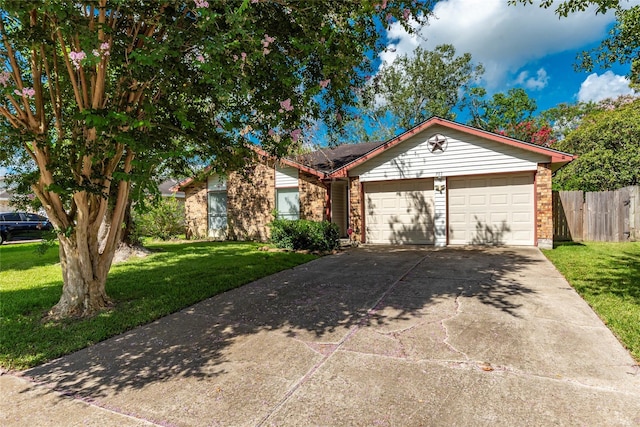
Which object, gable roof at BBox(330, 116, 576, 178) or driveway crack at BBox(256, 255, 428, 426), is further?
gable roof at BBox(330, 116, 576, 178)

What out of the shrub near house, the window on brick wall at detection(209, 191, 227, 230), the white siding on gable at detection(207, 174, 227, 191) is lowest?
the shrub near house

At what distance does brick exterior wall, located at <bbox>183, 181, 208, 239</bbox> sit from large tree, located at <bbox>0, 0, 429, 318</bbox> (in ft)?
34.6

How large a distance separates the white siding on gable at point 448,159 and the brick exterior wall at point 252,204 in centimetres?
410

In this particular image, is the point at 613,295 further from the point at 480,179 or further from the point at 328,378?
the point at 480,179

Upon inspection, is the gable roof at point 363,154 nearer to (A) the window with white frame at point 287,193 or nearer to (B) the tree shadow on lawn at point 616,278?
(A) the window with white frame at point 287,193

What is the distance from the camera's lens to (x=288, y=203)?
13961mm

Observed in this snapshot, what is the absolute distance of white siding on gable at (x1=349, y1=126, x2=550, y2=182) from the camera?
10.3 meters

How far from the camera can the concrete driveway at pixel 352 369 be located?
2486 millimetres

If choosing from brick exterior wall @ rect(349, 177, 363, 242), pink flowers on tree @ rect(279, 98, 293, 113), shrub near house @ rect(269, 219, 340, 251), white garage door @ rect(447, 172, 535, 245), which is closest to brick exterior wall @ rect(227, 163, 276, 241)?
shrub near house @ rect(269, 219, 340, 251)

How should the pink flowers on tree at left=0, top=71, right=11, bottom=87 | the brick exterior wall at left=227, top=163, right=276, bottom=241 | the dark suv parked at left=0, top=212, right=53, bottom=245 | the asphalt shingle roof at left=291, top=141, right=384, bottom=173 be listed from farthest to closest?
the dark suv parked at left=0, top=212, right=53, bottom=245 < the brick exterior wall at left=227, top=163, right=276, bottom=241 < the asphalt shingle roof at left=291, top=141, right=384, bottom=173 < the pink flowers on tree at left=0, top=71, right=11, bottom=87

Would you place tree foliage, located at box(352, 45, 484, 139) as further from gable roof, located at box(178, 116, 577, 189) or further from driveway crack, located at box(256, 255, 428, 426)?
driveway crack, located at box(256, 255, 428, 426)

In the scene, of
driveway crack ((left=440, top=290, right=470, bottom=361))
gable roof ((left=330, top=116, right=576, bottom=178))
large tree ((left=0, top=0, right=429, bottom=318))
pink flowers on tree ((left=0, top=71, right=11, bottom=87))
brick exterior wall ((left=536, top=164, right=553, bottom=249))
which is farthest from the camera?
brick exterior wall ((left=536, top=164, right=553, bottom=249))

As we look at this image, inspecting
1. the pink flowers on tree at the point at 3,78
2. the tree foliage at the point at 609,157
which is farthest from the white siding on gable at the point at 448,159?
the pink flowers on tree at the point at 3,78

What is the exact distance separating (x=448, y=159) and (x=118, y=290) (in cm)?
977
